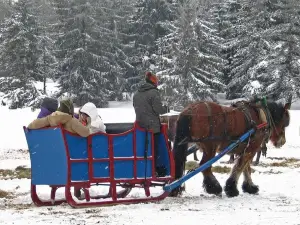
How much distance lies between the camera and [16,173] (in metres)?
12.6

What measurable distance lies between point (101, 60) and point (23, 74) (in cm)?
711

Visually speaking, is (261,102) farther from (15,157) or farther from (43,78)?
(43,78)

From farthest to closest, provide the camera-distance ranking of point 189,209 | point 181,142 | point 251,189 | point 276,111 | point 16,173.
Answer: point 16,173 → point 276,111 → point 251,189 → point 181,142 → point 189,209

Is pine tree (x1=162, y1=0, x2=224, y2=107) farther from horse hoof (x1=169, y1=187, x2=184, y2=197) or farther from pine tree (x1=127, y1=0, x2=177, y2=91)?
horse hoof (x1=169, y1=187, x2=184, y2=197)

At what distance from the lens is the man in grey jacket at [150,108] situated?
8.39m

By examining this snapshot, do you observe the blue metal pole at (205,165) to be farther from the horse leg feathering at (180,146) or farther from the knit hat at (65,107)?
the knit hat at (65,107)

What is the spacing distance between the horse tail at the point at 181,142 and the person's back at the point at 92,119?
4.48ft

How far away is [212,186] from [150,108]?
1876mm

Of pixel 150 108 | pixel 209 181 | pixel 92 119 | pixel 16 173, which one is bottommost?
pixel 16 173

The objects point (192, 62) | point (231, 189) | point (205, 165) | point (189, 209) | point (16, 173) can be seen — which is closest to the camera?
point (189, 209)

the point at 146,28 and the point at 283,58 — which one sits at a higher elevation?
the point at 146,28

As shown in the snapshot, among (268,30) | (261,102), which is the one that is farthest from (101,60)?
(261,102)

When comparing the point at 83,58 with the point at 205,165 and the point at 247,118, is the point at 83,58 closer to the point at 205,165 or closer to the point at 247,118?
the point at 247,118

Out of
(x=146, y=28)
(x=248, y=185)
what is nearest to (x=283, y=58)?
(x=146, y=28)
